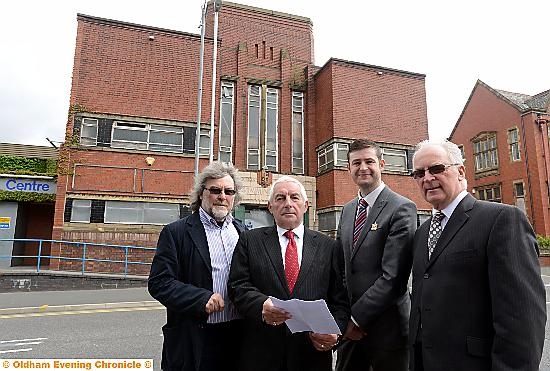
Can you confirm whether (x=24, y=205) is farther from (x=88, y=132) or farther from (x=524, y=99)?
(x=524, y=99)

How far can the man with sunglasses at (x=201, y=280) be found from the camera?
2547 millimetres

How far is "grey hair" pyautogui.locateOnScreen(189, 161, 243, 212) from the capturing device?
9.53 feet

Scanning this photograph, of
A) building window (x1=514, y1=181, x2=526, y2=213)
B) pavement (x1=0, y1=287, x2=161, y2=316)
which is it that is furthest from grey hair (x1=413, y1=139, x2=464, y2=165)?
building window (x1=514, y1=181, x2=526, y2=213)

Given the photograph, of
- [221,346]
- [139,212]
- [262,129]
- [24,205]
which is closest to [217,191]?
[221,346]

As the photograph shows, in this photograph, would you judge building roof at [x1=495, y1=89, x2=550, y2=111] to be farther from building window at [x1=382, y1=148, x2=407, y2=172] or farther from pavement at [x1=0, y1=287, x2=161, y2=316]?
pavement at [x1=0, y1=287, x2=161, y2=316]

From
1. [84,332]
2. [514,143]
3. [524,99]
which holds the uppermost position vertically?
[524,99]

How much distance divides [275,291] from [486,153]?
1268 inches

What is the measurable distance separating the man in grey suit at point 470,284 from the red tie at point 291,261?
0.78 m

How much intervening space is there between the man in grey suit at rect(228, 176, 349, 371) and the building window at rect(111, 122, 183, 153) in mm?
13820

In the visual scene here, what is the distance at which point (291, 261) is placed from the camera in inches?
105

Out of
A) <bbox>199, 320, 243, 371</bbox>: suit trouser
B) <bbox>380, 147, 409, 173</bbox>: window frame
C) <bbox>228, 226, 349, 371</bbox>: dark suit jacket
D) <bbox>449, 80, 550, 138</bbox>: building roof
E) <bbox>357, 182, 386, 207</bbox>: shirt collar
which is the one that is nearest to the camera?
<bbox>228, 226, 349, 371</bbox>: dark suit jacket

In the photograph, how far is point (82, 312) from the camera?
9125 mm

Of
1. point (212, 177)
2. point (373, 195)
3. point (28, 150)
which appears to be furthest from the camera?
point (28, 150)

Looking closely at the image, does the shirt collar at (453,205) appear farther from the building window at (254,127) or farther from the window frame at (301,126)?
the window frame at (301,126)
